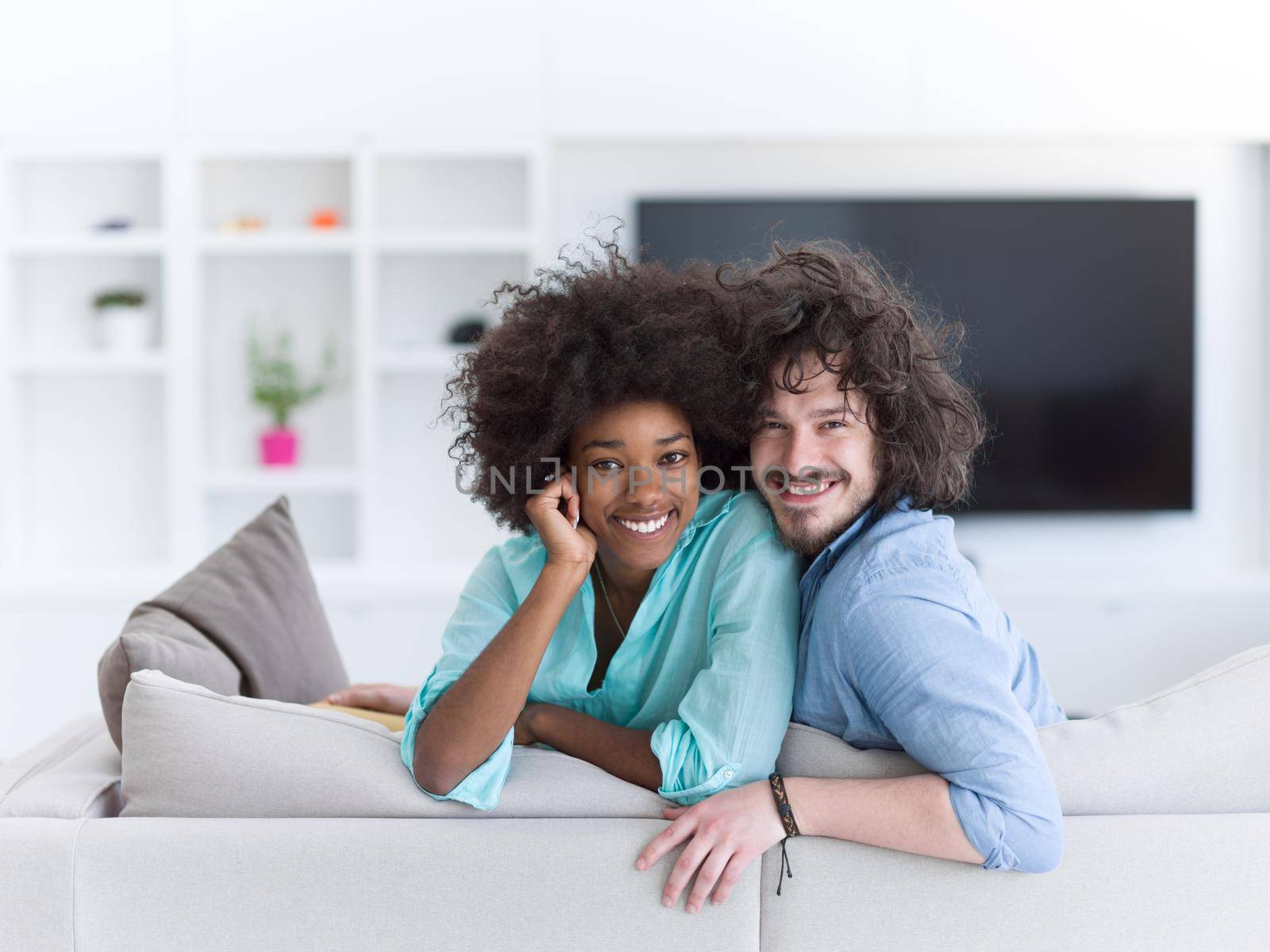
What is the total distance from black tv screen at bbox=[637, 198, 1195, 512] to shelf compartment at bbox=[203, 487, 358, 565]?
1524 mm

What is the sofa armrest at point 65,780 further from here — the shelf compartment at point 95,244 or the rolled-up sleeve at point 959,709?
the shelf compartment at point 95,244

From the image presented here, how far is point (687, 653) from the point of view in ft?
4.99

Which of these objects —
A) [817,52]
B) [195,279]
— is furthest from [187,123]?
[817,52]

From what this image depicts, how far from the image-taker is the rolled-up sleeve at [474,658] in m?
1.24

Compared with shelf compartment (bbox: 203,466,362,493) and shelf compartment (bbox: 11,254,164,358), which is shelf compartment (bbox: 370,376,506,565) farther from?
shelf compartment (bbox: 11,254,164,358)

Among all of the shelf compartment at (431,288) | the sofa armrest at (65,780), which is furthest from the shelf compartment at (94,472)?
the sofa armrest at (65,780)

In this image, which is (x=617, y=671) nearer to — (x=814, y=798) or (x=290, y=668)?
(x=814, y=798)

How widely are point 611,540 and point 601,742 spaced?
0.98 ft

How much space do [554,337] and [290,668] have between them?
723 millimetres

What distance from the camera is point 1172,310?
4.10 metres

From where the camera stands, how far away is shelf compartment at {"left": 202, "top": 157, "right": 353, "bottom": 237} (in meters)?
4.18

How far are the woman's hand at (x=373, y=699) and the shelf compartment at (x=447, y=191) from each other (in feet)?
8.64

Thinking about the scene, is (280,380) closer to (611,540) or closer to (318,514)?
(318,514)

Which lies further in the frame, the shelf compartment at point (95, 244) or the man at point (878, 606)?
the shelf compartment at point (95, 244)
